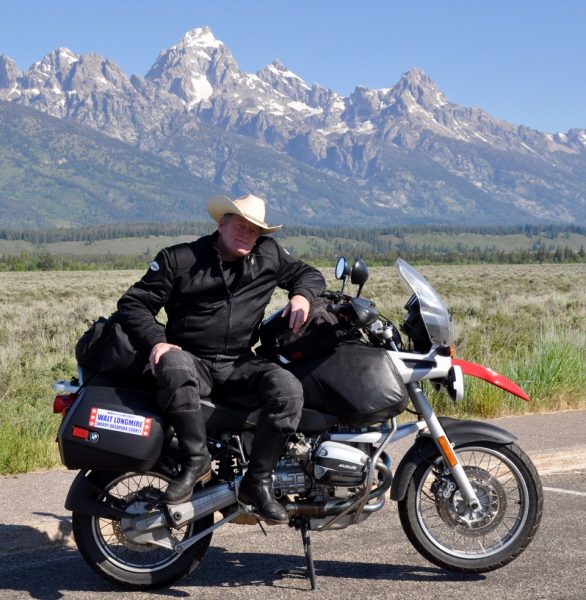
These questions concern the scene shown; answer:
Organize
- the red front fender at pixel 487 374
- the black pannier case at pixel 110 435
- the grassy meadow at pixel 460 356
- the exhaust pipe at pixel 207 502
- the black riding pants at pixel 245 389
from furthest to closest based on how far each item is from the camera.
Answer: the grassy meadow at pixel 460 356 → the red front fender at pixel 487 374 → the exhaust pipe at pixel 207 502 → the black pannier case at pixel 110 435 → the black riding pants at pixel 245 389

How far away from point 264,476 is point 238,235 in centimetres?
127

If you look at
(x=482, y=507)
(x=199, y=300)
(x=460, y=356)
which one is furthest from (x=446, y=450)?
(x=460, y=356)

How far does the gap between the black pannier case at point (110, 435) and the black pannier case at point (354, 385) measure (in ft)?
2.59

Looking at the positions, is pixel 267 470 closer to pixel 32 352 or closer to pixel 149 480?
pixel 149 480

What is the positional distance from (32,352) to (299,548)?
12.2 m

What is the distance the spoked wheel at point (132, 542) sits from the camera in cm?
476

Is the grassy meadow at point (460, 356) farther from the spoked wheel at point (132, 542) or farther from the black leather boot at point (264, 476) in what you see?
the black leather boot at point (264, 476)

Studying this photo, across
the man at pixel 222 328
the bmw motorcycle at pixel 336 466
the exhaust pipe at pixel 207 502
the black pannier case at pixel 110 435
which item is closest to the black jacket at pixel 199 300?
the man at pixel 222 328

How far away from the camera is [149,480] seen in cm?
484

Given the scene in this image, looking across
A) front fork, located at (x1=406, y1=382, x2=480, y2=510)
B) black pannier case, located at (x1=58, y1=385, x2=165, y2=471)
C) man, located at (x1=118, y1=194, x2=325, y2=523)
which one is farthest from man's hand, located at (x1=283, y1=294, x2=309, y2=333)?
black pannier case, located at (x1=58, y1=385, x2=165, y2=471)

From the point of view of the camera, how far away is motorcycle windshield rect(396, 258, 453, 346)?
15.9 ft

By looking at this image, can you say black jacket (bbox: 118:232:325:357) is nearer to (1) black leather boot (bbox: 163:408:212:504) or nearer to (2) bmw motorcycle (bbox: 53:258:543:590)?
(2) bmw motorcycle (bbox: 53:258:543:590)

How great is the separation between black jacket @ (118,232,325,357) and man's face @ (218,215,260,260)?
69mm

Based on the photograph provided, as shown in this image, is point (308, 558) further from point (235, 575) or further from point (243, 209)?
point (243, 209)
